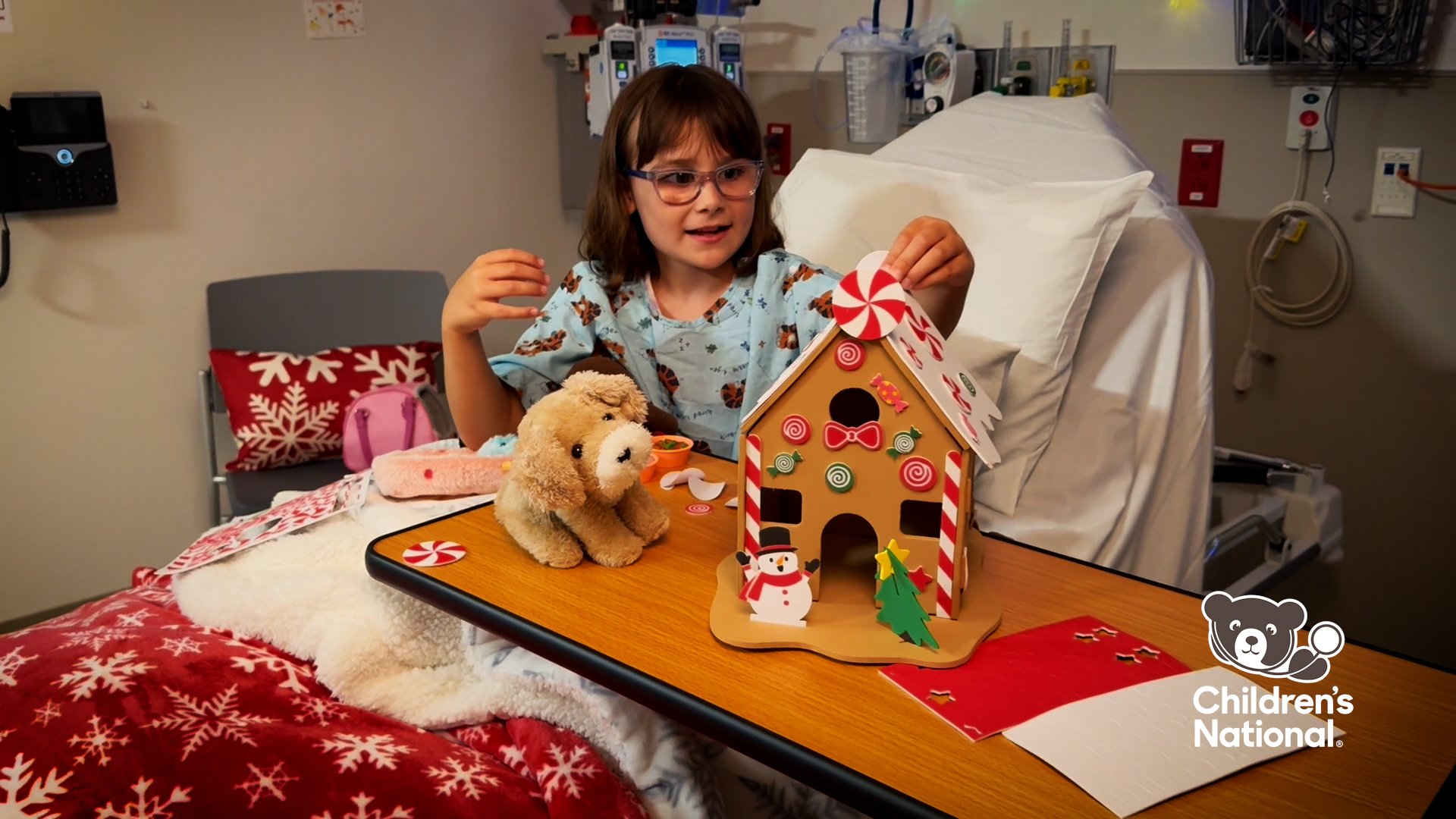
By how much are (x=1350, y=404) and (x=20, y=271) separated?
9.29 ft

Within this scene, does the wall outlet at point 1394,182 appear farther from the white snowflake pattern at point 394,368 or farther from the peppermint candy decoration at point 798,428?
the white snowflake pattern at point 394,368

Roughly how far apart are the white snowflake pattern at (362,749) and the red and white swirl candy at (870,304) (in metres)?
0.58

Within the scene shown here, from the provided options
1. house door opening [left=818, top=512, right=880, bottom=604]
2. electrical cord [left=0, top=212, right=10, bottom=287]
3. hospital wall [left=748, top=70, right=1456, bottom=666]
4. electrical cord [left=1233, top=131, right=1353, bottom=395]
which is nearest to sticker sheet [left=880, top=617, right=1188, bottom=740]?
house door opening [left=818, top=512, right=880, bottom=604]

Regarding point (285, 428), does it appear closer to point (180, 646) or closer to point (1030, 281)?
point (180, 646)

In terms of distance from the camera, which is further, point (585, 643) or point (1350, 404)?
point (1350, 404)

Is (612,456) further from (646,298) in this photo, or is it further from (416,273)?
(416,273)

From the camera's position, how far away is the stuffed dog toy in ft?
3.36

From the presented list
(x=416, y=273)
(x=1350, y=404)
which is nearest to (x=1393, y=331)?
(x=1350, y=404)

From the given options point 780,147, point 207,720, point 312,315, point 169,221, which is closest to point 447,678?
point 207,720

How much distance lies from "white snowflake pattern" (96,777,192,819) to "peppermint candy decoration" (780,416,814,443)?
0.62 metres

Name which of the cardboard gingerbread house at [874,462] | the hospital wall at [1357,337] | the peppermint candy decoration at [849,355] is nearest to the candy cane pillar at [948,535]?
the cardboard gingerbread house at [874,462]

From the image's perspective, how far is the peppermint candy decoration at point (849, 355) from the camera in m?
0.91

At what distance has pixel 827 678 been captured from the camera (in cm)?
85

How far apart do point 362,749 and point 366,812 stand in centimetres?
8
